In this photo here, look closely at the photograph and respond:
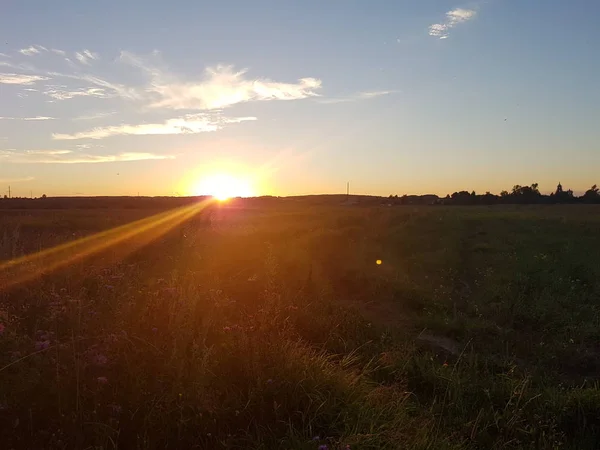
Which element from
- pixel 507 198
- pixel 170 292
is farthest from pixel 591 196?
pixel 170 292

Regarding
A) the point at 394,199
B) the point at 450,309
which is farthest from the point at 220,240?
the point at 394,199

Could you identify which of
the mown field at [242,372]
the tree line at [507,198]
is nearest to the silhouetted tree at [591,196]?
the tree line at [507,198]

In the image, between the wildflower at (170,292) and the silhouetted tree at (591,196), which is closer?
the wildflower at (170,292)

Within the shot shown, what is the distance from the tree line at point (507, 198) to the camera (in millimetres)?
76250

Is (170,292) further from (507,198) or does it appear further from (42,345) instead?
(507,198)

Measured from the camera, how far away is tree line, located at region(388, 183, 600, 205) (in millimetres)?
76250

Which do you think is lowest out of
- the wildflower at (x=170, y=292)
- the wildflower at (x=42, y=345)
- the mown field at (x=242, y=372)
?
the mown field at (x=242, y=372)

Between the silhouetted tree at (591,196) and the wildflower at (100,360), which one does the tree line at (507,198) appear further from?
the wildflower at (100,360)

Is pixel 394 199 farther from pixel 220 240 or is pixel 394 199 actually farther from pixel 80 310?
pixel 80 310

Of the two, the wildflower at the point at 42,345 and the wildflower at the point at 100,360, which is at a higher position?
the wildflower at the point at 42,345

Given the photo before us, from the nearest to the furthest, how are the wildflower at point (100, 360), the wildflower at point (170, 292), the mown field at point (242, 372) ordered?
the mown field at point (242, 372)
the wildflower at point (100, 360)
the wildflower at point (170, 292)

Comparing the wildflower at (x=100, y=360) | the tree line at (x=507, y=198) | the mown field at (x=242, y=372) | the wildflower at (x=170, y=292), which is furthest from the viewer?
the tree line at (x=507, y=198)

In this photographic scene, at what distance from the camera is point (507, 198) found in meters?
79.0

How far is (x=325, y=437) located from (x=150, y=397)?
1.14 m
